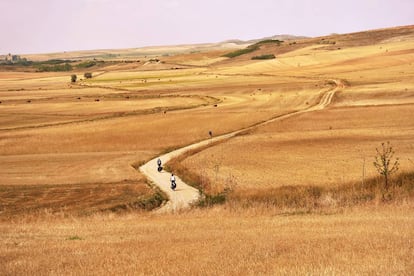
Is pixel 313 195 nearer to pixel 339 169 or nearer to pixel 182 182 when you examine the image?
pixel 339 169

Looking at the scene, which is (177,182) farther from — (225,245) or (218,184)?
(225,245)

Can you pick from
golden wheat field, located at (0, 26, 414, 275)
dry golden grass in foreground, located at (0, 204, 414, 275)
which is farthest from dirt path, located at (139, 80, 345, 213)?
dry golden grass in foreground, located at (0, 204, 414, 275)

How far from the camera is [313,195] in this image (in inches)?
1246

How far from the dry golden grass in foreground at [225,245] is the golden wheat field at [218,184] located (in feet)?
0.22

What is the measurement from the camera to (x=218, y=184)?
38.0 meters

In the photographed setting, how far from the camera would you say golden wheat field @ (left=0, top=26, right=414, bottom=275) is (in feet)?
52.6

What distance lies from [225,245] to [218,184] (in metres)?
20.2

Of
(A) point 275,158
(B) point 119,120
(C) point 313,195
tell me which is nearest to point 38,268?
(C) point 313,195

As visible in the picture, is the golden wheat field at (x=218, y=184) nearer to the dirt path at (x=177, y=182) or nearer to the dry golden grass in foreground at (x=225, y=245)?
the dry golden grass in foreground at (x=225, y=245)

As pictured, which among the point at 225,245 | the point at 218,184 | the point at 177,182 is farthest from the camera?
the point at 177,182

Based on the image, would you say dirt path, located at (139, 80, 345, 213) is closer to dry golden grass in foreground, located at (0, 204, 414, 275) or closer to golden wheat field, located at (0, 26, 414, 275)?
golden wheat field, located at (0, 26, 414, 275)

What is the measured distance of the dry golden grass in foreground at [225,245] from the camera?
1448 cm

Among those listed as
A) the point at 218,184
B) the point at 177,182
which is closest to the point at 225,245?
the point at 218,184

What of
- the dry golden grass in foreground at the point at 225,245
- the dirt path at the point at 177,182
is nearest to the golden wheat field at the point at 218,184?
the dry golden grass in foreground at the point at 225,245
